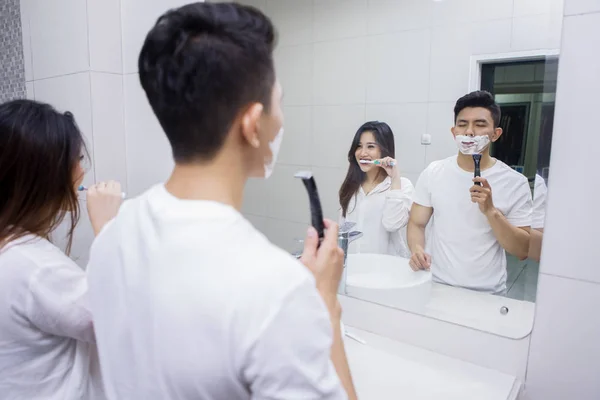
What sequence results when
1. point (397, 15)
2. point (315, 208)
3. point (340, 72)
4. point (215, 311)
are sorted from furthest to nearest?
point (340, 72) < point (397, 15) < point (315, 208) < point (215, 311)

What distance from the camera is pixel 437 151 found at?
3.54 ft

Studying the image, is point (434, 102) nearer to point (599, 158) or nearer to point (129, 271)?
point (599, 158)

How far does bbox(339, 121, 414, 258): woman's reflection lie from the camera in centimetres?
116

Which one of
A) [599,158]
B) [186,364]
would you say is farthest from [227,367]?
[599,158]

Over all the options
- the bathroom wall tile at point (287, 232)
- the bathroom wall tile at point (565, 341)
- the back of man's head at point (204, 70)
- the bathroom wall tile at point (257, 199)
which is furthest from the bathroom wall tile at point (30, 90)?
the bathroom wall tile at point (565, 341)

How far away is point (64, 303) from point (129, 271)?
33cm

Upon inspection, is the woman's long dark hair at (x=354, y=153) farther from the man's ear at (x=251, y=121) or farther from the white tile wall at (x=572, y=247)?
the man's ear at (x=251, y=121)

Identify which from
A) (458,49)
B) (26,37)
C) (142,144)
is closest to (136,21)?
(142,144)

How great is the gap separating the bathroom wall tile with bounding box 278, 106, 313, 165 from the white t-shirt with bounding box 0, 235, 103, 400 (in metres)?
0.73

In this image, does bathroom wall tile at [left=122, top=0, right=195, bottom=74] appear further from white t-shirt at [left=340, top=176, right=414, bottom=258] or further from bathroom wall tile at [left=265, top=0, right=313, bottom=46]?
white t-shirt at [left=340, top=176, right=414, bottom=258]

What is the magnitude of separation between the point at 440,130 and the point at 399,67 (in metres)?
0.20

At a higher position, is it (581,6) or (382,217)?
(581,6)

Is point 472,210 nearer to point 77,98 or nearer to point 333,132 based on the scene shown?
point 333,132

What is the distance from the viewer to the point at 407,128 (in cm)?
112
